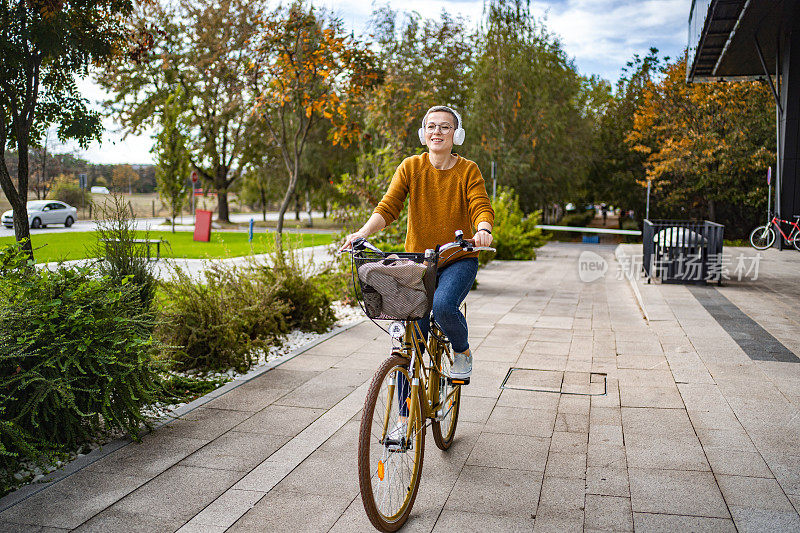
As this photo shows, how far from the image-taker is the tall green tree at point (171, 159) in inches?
1199

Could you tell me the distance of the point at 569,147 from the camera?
36.2m

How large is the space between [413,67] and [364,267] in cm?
3213

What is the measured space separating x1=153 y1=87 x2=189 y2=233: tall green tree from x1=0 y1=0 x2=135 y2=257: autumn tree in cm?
2514

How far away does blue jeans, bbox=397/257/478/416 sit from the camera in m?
3.47

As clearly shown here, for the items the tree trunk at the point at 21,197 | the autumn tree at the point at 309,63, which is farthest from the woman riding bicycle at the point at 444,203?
the autumn tree at the point at 309,63

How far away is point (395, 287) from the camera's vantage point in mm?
2959

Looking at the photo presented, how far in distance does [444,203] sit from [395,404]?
1167 mm

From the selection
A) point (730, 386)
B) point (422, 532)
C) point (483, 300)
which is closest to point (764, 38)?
point (483, 300)

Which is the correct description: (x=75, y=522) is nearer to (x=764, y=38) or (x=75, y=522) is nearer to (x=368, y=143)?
(x=368, y=143)

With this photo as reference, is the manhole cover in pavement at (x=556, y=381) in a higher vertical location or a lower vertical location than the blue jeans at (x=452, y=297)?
lower

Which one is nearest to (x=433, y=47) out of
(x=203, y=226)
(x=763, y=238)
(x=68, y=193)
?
(x=203, y=226)

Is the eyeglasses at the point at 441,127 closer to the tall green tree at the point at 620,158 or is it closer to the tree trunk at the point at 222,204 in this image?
the tall green tree at the point at 620,158

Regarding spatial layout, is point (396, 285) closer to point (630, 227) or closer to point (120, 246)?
point (120, 246)

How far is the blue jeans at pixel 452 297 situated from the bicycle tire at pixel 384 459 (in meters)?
0.44
